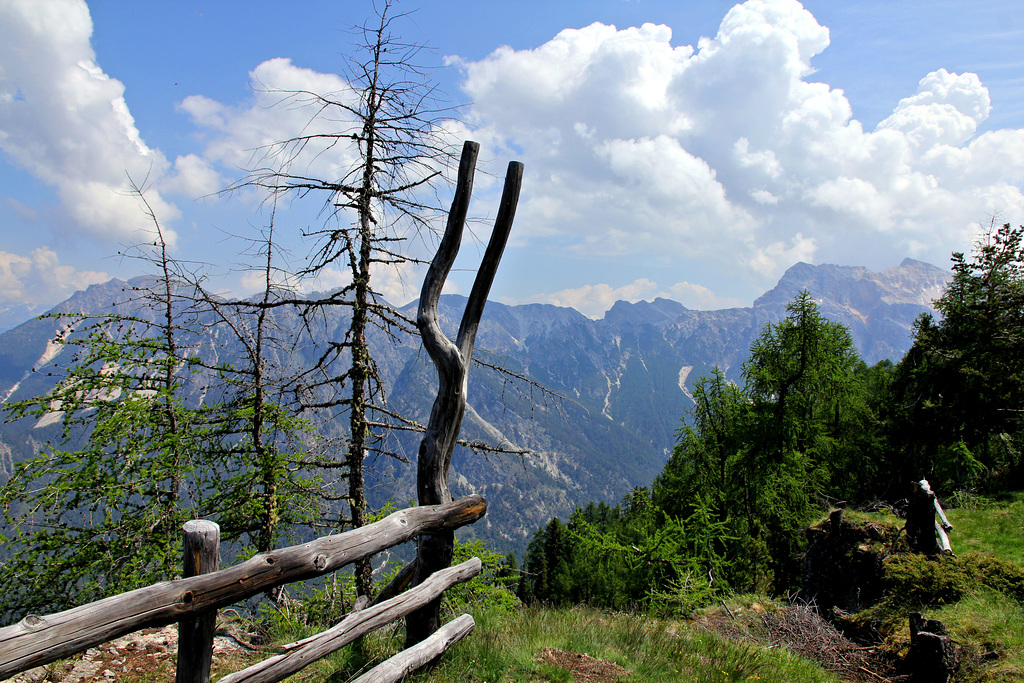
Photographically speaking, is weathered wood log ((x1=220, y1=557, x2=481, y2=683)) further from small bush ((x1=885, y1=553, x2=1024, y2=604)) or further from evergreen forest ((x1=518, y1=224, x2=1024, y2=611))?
evergreen forest ((x1=518, y1=224, x2=1024, y2=611))

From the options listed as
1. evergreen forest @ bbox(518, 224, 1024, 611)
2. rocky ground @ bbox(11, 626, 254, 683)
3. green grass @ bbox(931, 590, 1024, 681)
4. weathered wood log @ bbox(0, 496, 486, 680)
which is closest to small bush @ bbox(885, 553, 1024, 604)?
green grass @ bbox(931, 590, 1024, 681)

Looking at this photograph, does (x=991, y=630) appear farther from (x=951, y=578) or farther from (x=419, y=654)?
(x=419, y=654)

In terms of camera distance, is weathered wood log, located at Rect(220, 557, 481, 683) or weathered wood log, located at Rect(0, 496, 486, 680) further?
weathered wood log, located at Rect(220, 557, 481, 683)

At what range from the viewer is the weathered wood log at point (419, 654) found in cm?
368

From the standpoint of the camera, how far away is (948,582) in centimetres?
730

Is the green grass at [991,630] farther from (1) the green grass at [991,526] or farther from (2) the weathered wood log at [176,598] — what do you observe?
(2) the weathered wood log at [176,598]

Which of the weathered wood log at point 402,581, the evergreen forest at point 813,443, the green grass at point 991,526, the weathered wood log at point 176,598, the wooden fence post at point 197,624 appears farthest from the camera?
the evergreen forest at point 813,443

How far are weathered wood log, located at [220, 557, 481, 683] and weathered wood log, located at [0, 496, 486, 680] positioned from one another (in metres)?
0.47

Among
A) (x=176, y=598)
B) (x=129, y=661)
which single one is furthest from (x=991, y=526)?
(x=129, y=661)

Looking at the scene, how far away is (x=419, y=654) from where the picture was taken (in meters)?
4.04

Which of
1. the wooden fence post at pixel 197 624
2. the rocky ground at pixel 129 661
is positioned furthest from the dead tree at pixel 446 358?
the rocky ground at pixel 129 661

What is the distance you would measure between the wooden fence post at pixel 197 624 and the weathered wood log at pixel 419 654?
1.15 metres

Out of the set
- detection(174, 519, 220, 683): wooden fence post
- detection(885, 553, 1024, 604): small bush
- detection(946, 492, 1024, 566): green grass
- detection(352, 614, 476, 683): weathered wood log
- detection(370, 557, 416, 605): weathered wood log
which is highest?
detection(174, 519, 220, 683): wooden fence post

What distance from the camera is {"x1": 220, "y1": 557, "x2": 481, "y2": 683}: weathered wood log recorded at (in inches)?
118
